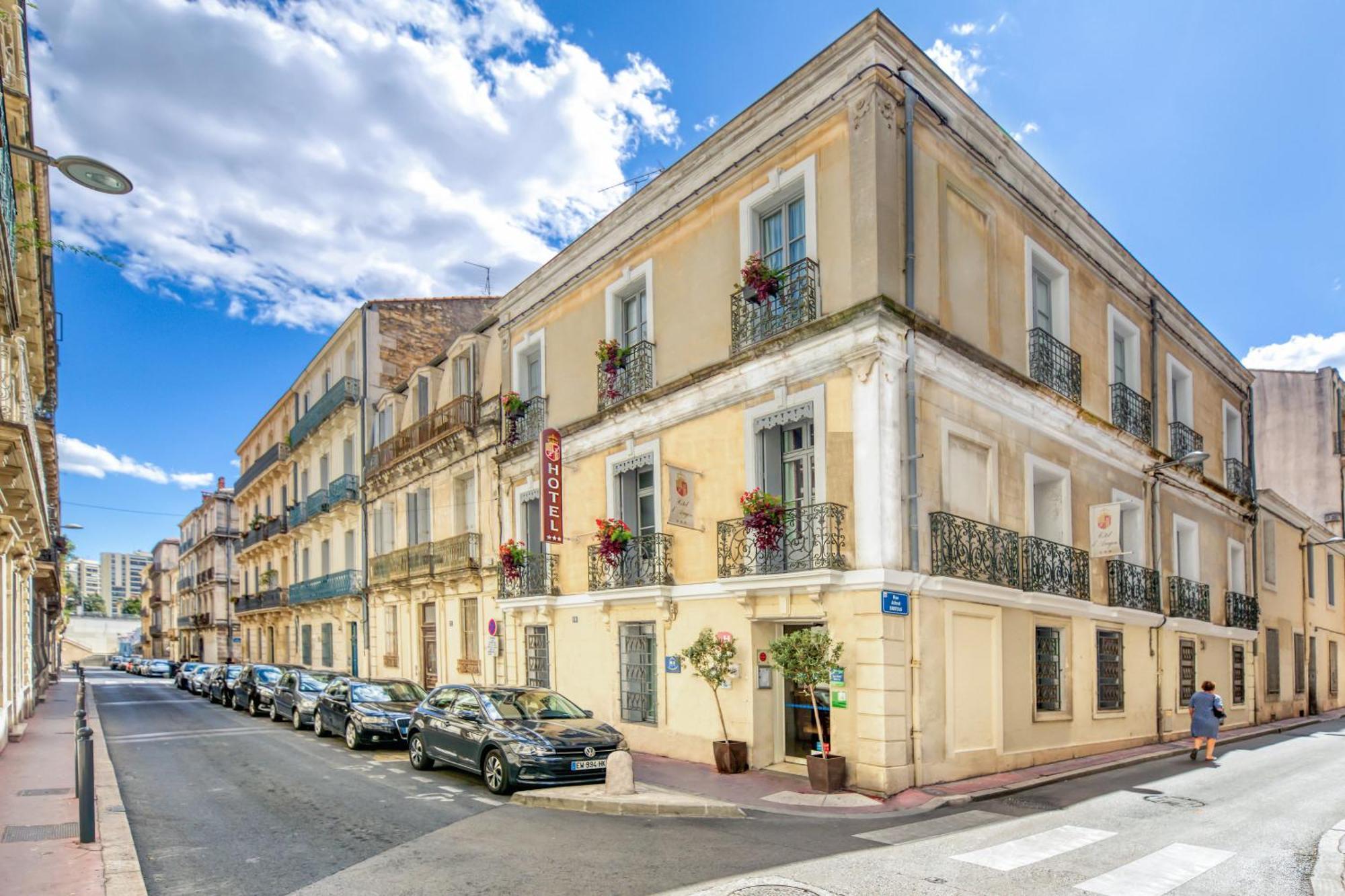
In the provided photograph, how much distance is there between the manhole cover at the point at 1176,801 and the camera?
10.5 meters

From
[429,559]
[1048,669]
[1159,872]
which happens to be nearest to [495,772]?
[1159,872]

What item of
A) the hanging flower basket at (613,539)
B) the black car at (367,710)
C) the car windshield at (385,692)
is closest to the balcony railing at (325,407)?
the black car at (367,710)

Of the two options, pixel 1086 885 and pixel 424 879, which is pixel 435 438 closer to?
pixel 424 879

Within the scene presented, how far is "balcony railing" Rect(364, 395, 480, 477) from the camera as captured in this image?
21828 mm

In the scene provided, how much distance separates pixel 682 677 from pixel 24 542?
14.2 m

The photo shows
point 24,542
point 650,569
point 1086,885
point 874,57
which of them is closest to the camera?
point 1086,885

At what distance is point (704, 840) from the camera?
8570 millimetres

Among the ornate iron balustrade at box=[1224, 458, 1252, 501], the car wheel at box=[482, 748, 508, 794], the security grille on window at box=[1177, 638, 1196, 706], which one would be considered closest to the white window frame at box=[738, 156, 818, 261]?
the car wheel at box=[482, 748, 508, 794]

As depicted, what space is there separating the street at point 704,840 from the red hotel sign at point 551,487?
5.02m

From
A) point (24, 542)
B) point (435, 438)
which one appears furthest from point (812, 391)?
point (24, 542)

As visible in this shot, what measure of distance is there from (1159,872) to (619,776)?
5780 millimetres

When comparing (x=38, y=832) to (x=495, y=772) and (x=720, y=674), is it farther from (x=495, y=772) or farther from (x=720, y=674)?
(x=720, y=674)

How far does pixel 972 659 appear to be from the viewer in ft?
40.3

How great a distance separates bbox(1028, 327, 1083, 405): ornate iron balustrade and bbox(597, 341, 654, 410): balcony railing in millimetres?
6683
